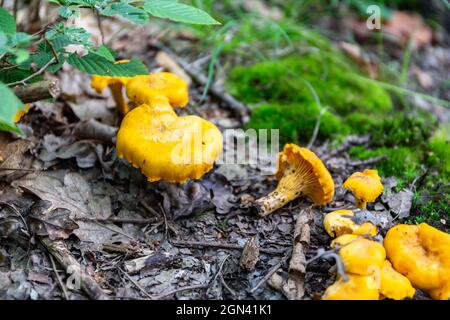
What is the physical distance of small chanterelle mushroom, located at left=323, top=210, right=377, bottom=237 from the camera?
270 centimetres

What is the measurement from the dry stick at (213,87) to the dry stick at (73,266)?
7.65ft

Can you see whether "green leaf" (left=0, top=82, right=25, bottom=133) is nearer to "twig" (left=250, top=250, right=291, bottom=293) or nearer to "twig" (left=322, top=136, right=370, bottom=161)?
"twig" (left=250, top=250, right=291, bottom=293)

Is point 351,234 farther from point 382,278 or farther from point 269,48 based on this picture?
Result: point 269,48

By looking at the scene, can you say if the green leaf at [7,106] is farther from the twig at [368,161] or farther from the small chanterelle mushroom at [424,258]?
the twig at [368,161]

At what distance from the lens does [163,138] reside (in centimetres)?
300

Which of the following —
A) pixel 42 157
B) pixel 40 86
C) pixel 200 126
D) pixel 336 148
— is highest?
pixel 40 86

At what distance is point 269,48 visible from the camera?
5.77m

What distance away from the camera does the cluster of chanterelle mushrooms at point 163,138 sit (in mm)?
2936

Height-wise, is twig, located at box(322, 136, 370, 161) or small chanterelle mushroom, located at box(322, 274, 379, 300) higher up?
small chanterelle mushroom, located at box(322, 274, 379, 300)

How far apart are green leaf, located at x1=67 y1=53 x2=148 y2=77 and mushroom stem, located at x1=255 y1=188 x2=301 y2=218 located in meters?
1.35

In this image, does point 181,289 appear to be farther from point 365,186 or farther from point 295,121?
point 295,121

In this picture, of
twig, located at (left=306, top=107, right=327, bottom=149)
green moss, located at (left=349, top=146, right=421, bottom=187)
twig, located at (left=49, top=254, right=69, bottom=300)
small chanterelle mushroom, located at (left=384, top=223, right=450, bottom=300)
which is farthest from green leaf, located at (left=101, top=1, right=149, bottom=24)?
green moss, located at (left=349, top=146, right=421, bottom=187)

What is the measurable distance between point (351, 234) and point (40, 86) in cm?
226
